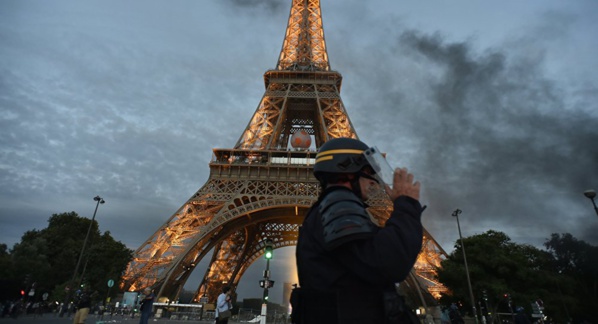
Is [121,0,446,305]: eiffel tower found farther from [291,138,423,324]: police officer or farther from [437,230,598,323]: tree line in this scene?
[291,138,423,324]: police officer

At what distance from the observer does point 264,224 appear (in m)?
32.7

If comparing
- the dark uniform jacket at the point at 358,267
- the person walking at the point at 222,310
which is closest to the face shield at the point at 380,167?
the dark uniform jacket at the point at 358,267

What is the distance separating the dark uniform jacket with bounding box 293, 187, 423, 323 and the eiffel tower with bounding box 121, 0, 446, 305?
1307 centimetres

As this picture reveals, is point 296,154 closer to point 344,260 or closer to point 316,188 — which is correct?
point 316,188

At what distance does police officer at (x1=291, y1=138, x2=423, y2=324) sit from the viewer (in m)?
1.61

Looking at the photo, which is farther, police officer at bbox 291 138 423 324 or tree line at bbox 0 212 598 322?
tree line at bbox 0 212 598 322

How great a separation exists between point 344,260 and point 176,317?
25488mm

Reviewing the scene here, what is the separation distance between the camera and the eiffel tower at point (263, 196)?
2075 cm

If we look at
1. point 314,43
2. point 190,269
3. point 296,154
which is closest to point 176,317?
point 190,269

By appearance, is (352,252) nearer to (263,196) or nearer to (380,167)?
(380,167)

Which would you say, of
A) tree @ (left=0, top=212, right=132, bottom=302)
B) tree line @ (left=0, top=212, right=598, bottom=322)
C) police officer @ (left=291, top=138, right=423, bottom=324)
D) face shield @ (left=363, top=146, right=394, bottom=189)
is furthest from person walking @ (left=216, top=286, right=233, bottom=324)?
tree @ (left=0, top=212, right=132, bottom=302)

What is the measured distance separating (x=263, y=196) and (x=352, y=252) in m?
21.7

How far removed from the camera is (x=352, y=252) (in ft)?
5.39

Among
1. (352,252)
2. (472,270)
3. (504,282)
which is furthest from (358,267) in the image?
(504,282)
